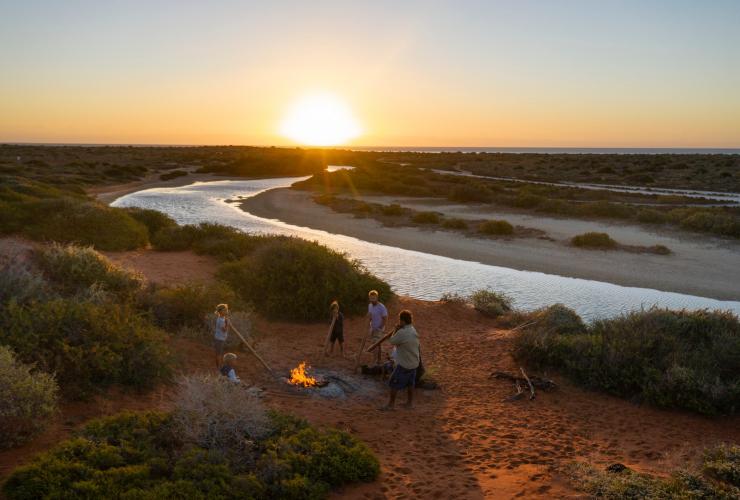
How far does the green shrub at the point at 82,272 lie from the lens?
11992 mm

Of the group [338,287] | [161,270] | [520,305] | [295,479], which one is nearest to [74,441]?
[295,479]

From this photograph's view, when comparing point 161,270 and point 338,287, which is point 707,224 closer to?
point 338,287

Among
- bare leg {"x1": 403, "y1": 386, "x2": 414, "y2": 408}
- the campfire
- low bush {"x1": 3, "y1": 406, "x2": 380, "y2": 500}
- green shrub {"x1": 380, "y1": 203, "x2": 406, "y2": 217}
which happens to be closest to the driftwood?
bare leg {"x1": 403, "y1": 386, "x2": 414, "y2": 408}

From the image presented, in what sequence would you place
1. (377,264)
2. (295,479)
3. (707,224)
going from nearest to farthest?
(295,479) < (377,264) < (707,224)

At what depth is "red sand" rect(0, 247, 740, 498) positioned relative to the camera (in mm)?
6617

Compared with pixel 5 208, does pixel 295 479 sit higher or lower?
lower

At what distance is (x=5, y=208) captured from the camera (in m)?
20.5

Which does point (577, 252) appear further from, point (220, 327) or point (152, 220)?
point (220, 327)

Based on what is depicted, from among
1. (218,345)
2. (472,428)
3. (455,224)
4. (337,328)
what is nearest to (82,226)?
(218,345)

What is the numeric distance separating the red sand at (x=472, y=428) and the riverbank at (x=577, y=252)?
36.1 feet

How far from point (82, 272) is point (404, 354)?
764cm

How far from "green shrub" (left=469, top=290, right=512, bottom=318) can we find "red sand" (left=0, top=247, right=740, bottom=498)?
10.6 feet

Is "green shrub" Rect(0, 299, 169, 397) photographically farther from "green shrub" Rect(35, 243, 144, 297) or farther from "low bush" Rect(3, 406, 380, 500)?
"green shrub" Rect(35, 243, 144, 297)

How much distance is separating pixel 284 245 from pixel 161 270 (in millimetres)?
4278
